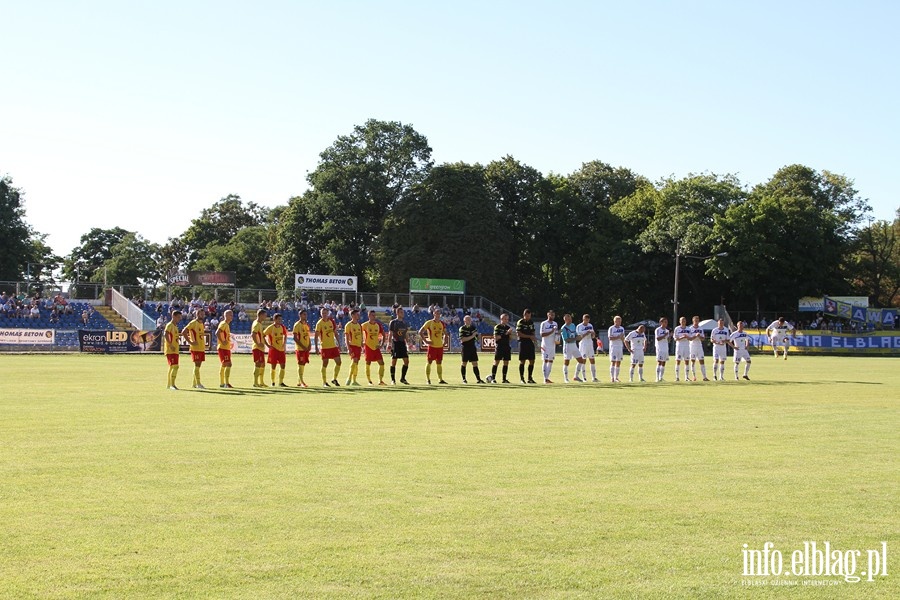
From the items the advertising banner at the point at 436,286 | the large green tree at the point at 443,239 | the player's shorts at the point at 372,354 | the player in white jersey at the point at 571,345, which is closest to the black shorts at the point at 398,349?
the player's shorts at the point at 372,354

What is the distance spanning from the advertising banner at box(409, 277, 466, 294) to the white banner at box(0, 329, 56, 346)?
86.4 ft

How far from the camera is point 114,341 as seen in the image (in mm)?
52750

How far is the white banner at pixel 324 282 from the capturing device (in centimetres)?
7169

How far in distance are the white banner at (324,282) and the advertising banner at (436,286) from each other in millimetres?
4470

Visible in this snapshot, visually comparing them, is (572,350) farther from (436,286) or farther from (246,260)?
(246,260)

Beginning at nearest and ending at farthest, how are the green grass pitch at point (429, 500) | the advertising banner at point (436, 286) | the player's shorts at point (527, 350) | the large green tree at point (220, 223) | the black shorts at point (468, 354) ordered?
1. the green grass pitch at point (429, 500)
2. the black shorts at point (468, 354)
3. the player's shorts at point (527, 350)
4. the advertising banner at point (436, 286)
5. the large green tree at point (220, 223)

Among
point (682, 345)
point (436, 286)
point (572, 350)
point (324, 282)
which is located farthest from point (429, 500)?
point (324, 282)

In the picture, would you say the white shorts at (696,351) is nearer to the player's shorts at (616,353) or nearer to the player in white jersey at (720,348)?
the player in white jersey at (720,348)

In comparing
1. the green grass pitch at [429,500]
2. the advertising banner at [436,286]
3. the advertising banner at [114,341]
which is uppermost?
the advertising banner at [436,286]

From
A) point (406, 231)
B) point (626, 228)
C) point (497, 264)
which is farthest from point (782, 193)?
point (406, 231)

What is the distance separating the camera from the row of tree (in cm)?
7431

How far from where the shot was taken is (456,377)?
3083 centimetres

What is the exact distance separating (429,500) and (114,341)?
4731cm

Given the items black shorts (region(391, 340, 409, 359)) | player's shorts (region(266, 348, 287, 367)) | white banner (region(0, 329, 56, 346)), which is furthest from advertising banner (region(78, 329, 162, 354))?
black shorts (region(391, 340, 409, 359))
